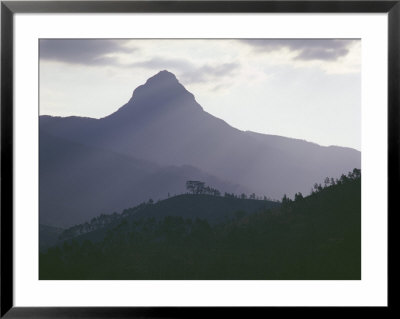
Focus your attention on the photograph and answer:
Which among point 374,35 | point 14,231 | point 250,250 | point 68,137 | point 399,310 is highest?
point 374,35

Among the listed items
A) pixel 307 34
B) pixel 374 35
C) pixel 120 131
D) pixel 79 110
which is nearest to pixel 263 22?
pixel 307 34

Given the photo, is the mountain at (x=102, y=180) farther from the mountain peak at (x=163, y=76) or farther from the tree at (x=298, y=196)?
the mountain peak at (x=163, y=76)

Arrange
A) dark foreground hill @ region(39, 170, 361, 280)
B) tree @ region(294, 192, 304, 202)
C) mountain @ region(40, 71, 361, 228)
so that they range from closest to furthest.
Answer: dark foreground hill @ region(39, 170, 361, 280) → mountain @ region(40, 71, 361, 228) → tree @ region(294, 192, 304, 202)

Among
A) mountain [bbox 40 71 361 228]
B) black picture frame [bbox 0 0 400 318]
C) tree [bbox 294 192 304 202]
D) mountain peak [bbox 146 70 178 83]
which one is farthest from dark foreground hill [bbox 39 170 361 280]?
mountain peak [bbox 146 70 178 83]

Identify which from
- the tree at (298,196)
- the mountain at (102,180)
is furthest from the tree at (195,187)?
the tree at (298,196)

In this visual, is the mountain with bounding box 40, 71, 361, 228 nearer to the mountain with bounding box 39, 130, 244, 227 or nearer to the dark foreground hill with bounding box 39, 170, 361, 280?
the mountain with bounding box 39, 130, 244, 227

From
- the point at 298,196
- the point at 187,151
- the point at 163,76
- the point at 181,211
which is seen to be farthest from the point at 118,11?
the point at 298,196

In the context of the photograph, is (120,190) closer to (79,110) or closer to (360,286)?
(79,110)
